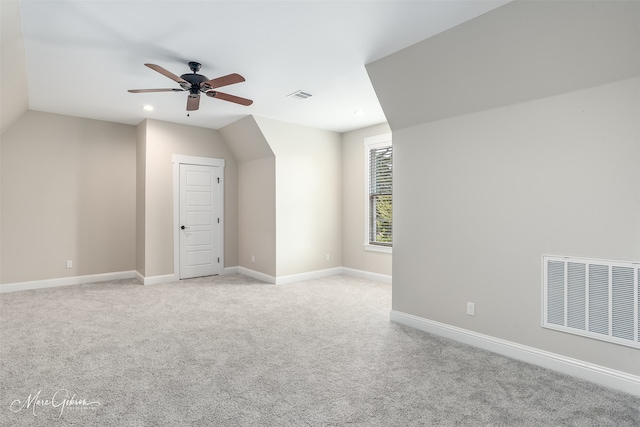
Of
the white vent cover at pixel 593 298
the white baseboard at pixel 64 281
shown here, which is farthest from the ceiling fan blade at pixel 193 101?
the white baseboard at pixel 64 281

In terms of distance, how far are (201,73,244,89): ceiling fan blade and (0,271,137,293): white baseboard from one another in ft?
13.5

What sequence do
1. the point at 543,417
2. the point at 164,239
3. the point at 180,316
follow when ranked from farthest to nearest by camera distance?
the point at 164,239 < the point at 180,316 < the point at 543,417

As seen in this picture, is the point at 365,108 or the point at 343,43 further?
the point at 365,108

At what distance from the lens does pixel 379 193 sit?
576 cm

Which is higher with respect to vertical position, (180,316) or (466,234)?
(466,234)

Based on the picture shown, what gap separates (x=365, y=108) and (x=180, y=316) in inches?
144

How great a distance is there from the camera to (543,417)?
2021 millimetres

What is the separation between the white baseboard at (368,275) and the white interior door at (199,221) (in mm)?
2438

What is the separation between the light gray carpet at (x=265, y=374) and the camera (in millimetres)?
2051

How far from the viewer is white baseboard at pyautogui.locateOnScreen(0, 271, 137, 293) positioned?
16.1 feet

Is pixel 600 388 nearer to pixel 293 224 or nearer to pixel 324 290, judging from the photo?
pixel 324 290

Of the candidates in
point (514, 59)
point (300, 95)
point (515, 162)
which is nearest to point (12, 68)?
point (300, 95)

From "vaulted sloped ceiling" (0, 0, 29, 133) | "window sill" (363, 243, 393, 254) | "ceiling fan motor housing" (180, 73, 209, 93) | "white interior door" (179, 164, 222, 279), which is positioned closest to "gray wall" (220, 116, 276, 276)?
"white interior door" (179, 164, 222, 279)

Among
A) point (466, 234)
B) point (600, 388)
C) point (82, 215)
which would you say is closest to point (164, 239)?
point (82, 215)
